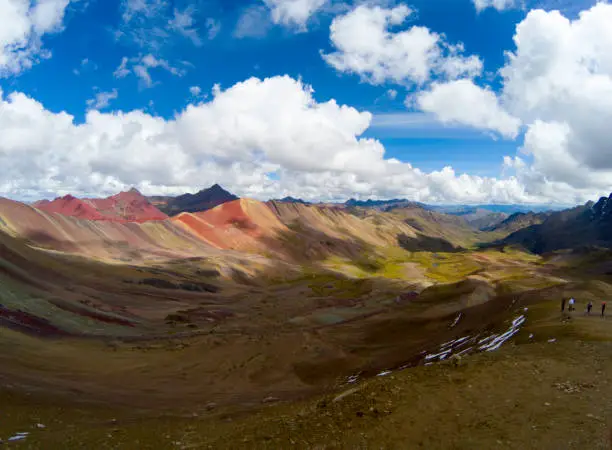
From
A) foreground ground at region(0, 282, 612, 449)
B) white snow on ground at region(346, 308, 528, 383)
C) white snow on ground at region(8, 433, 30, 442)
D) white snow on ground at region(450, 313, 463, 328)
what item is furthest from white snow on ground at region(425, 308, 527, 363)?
white snow on ground at region(8, 433, 30, 442)

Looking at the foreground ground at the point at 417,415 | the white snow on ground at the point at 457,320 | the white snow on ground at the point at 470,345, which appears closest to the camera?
the foreground ground at the point at 417,415

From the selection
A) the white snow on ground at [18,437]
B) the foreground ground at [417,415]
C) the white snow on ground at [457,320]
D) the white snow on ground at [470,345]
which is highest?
the white snow on ground at [18,437]

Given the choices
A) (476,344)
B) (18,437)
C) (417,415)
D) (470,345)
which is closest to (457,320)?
(470,345)

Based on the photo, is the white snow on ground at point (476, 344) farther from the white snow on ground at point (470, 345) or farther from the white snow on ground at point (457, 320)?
the white snow on ground at point (457, 320)

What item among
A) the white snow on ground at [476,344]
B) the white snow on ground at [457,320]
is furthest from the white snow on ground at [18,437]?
the white snow on ground at [457,320]

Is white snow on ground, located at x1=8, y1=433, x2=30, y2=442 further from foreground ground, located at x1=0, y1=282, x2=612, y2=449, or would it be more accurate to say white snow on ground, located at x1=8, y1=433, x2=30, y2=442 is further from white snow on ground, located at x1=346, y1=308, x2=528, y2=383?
white snow on ground, located at x1=346, y1=308, x2=528, y2=383

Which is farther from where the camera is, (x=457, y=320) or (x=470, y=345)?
(x=457, y=320)

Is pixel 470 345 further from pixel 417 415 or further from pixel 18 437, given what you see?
pixel 18 437

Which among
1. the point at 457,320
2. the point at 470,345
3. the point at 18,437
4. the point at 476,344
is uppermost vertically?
the point at 18,437

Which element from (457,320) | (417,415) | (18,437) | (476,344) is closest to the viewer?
(417,415)

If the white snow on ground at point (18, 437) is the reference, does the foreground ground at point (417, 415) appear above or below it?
below

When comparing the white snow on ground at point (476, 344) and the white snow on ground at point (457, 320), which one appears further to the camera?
the white snow on ground at point (457, 320)
